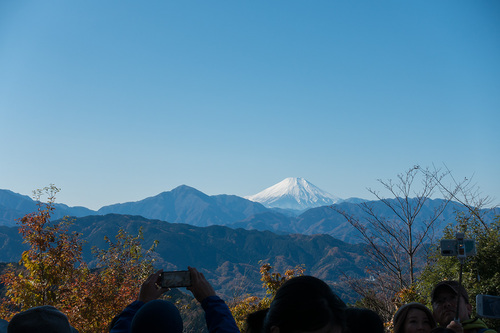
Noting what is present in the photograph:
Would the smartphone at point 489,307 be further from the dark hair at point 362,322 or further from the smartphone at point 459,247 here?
the smartphone at point 459,247

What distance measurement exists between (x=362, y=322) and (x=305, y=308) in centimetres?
115

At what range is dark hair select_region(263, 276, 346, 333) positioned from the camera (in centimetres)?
151

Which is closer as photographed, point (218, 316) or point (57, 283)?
point (218, 316)

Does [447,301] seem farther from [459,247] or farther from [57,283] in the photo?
[57,283]

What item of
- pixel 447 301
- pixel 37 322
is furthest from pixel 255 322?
pixel 447 301

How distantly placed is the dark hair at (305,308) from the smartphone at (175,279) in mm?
768

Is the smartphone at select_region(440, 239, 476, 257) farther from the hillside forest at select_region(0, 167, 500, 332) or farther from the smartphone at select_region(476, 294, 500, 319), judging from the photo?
the hillside forest at select_region(0, 167, 500, 332)

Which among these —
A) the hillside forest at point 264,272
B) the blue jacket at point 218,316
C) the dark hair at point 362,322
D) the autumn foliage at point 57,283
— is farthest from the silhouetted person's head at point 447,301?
the autumn foliage at point 57,283

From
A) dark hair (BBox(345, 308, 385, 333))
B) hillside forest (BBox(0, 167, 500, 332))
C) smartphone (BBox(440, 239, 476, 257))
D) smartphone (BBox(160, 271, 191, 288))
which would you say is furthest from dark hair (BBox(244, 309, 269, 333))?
hillside forest (BBox(0, 167, 500, 332))

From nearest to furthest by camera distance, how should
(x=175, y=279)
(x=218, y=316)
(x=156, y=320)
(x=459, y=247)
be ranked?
1. (x=218, y=316)
2. (x=156, y=320)
3. (x=175, y=279)
4. (x=459, y=247)

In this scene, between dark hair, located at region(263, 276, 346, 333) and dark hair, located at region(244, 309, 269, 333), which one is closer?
dark hair, located at region(263, 276, 346, 333)

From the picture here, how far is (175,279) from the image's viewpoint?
2359mm

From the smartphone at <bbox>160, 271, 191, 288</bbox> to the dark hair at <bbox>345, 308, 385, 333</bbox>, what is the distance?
0.94m

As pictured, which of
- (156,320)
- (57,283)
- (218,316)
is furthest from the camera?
(57,283)
